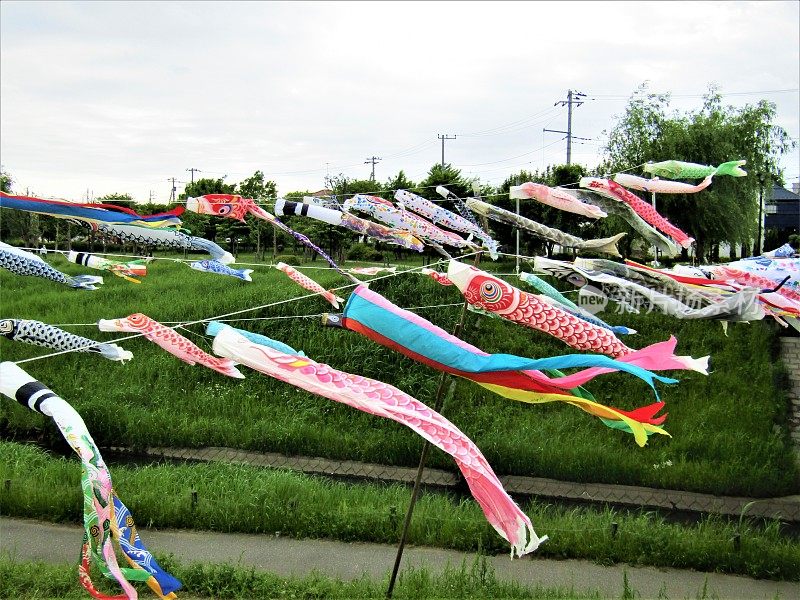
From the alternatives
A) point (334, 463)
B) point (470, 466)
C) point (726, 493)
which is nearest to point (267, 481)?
point (334, 463)

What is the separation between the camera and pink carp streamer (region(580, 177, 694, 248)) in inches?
294

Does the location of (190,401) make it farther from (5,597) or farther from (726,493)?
(726,493)

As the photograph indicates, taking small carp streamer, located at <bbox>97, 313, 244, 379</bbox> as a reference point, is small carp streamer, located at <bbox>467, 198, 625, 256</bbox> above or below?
above

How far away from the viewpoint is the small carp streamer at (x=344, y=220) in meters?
6.48

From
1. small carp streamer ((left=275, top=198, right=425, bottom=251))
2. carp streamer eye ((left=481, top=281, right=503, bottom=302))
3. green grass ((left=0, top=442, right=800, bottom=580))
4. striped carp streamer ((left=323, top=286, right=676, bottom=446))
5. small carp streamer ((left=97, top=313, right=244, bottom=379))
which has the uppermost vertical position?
small carp streamer ((left=275, top=198, right=425, bottom=251))

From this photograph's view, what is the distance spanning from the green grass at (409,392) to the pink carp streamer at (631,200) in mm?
3947

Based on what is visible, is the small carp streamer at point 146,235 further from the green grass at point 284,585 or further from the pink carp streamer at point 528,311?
the green grass at point 284,585

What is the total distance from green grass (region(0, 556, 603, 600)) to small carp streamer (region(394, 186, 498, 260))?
4193 millimetres

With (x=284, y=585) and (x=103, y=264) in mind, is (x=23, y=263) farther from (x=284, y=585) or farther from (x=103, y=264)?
(x=284, y=585)

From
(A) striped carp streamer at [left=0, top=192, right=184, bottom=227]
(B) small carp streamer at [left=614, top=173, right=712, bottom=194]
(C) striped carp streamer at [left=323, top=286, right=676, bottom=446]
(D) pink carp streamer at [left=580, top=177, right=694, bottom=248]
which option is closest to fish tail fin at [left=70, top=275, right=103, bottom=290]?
(A) striped carp streamer at [left=0, top=192, right=184, bottom=227]

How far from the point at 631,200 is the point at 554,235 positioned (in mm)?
932

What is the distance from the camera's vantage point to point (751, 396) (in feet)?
36.6

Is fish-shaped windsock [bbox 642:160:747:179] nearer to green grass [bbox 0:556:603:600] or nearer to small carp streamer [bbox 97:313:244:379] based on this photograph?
green grass [bbox 0:556:603:600]

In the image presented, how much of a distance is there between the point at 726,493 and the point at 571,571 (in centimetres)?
399
